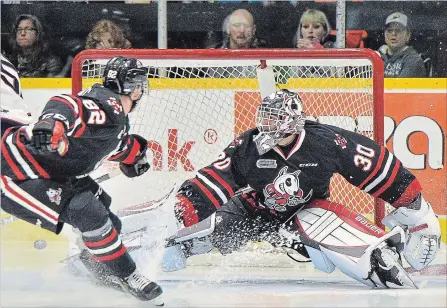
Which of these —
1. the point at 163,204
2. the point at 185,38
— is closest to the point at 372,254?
the point at 163,204

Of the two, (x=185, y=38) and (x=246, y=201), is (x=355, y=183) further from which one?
(x=185, y=38)

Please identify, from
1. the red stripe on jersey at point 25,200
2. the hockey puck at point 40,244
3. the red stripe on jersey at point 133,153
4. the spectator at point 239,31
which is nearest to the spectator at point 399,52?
the spectator at point 239,31

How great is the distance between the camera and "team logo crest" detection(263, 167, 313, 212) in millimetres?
3570

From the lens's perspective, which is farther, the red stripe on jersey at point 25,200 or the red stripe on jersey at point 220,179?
the red stripe on jersey at point 220,179

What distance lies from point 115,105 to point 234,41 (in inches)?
48.2

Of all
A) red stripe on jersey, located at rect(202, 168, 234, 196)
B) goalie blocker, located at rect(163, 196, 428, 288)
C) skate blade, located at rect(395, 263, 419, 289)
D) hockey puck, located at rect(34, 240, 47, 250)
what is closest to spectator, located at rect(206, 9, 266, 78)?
goalie blocker, located at rect(163, 196, 428, 288)

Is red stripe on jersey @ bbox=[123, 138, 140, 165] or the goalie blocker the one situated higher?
red stripe on jersey @ bbox=[123, 138, 140, 165]

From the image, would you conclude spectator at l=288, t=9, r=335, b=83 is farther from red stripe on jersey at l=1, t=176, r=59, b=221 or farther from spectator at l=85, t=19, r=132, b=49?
red stripe on jersey at l=1, t=176, r=59, b=221

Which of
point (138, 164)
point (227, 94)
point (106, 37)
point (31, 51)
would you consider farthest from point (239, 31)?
point (138, 164)

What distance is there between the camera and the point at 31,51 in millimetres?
4504

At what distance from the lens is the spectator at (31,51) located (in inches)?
177

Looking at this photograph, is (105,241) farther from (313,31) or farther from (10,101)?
(313,31)

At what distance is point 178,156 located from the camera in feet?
13.7

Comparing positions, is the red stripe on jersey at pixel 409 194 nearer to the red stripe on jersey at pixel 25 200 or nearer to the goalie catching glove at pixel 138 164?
the goalie catching glove at pixel 138 164
